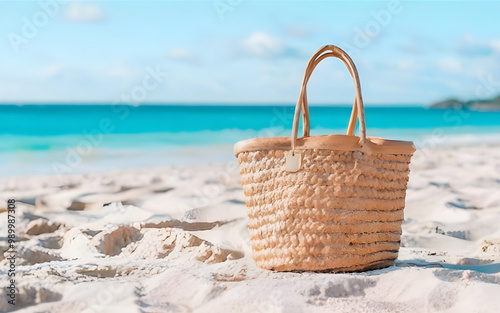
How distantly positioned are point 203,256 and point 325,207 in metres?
0.65

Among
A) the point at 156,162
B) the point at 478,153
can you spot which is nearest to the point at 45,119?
the point at 156,162

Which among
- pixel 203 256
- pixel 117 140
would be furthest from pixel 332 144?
pixel 117 140

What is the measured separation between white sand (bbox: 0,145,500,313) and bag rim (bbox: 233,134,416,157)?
0.43 m

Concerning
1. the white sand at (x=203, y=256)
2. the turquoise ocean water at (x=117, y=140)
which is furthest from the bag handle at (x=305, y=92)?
the turquoise ocean water at (x=117, y=140)

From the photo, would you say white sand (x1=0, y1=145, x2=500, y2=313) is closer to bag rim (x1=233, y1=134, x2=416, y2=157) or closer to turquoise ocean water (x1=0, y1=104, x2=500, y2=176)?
bag rim (x1=233, y1=134, x2=416, y2=157)

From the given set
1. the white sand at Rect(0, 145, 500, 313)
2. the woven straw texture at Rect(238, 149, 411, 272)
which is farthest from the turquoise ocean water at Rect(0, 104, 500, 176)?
the woven straw texture at Rect(238, 149, 411, 272)

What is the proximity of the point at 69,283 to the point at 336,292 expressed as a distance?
881 millimetres

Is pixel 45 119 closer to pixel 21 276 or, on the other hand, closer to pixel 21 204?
pixel 21 204

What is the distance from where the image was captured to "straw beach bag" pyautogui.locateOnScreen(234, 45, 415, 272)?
2.08m

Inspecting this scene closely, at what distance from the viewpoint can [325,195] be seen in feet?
A: 6.84

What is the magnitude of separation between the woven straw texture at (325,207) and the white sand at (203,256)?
0.08 m

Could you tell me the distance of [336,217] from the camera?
2090 mm

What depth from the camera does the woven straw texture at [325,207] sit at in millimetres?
2084

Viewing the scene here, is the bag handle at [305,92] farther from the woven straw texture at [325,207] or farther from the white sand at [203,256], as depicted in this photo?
the white sand at [203,256]
